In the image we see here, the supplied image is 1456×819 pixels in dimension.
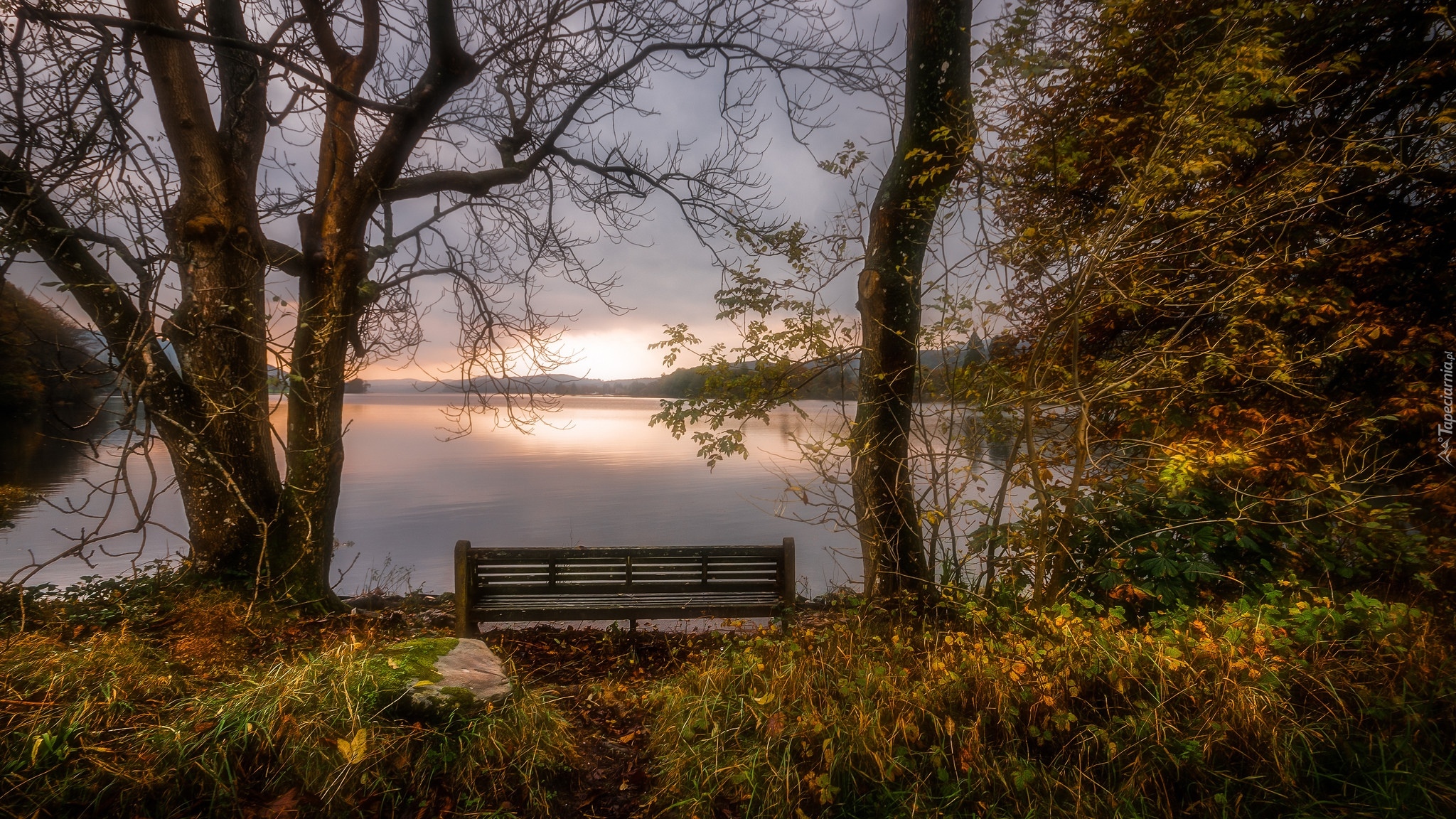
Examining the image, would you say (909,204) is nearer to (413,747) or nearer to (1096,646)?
(1096,646)

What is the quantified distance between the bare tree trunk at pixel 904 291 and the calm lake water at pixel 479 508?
44 cm

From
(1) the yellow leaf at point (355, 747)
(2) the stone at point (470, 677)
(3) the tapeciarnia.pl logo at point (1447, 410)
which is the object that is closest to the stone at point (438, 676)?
(2) the stone at point (470, 677)

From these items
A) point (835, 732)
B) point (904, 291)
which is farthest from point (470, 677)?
point (904, 291)

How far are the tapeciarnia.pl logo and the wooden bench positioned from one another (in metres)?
4.35

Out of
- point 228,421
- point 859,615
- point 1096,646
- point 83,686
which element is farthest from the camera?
point 228,421

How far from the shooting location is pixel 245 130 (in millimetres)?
4980

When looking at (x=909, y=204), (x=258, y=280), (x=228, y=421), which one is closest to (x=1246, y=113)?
(x=909, y=204)

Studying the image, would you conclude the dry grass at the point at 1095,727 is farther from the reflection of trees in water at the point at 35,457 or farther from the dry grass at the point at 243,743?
the reflection of trees in water at the point at 35,457

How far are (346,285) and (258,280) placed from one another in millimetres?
623

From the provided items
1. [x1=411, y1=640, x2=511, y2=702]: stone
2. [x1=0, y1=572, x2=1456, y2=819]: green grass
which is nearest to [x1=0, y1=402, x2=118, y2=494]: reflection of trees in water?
[x1=0, y1=572, x2=1456, y2=819]: green grass

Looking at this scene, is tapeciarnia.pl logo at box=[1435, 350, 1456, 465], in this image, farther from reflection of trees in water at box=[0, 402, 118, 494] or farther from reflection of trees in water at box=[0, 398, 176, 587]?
reflection of trees in water at box=[0, 402, 118, 494]

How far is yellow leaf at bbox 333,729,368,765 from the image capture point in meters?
2.46

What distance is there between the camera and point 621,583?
4.91 metres

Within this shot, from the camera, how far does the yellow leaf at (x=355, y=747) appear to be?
8.06ft
